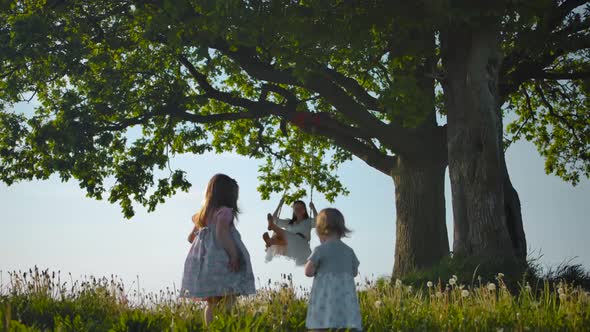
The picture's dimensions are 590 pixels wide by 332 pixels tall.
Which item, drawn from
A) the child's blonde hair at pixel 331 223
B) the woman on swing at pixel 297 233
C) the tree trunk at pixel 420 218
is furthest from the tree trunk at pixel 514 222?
the child's blonde hair at pixel 331 223

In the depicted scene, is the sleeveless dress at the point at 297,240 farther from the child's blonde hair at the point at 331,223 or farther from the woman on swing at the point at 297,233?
the child's blonde hair at the point at 331,223

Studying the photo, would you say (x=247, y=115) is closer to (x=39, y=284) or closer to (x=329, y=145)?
(x=329, y=145)

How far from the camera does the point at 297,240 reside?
12188 mm

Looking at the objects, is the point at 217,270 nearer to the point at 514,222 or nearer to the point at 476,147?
the point at 476,147

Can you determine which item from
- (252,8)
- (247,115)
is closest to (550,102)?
(247,115)

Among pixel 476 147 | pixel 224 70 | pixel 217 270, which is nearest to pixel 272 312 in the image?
pixel 217 270

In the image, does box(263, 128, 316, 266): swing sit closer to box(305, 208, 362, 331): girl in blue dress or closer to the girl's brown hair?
the girl's brown hair

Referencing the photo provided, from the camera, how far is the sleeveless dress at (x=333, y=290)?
712cm

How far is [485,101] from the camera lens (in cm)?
1600

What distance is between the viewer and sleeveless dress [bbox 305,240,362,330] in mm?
7117

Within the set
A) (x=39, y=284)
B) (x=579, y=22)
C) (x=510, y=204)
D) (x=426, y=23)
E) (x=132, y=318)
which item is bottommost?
(x=132, y=318)

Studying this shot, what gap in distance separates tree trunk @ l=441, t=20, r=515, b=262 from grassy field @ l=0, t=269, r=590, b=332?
5.08 meters

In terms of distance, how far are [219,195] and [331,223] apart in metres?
1.71

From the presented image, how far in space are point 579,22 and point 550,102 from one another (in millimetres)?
9080
